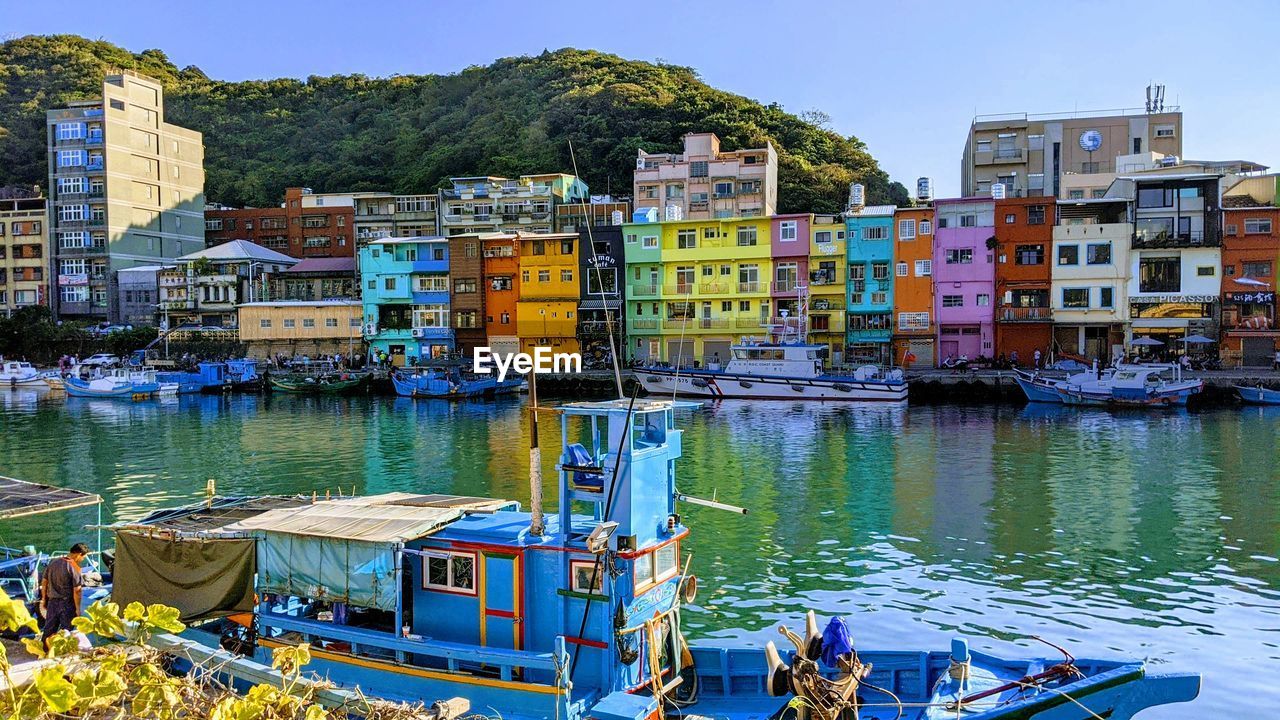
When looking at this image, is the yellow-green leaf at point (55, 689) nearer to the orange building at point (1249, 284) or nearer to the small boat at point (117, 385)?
the small boat at point (117, 385)

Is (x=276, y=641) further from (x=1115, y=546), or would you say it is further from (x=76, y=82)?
(x=76, y=82)

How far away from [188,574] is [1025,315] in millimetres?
53355

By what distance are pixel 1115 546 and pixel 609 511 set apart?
1407 centimetres

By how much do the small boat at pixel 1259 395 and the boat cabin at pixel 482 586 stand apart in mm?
45697

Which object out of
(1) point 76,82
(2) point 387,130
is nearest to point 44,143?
(1) point 76,82

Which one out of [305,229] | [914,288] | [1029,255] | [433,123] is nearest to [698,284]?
[914,288]

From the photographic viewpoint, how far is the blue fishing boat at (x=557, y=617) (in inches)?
384

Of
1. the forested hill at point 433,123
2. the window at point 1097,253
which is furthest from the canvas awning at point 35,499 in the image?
the forested hill at point 433,123

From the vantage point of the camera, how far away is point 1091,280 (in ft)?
184

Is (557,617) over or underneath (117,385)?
underneath

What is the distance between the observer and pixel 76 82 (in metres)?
92.2

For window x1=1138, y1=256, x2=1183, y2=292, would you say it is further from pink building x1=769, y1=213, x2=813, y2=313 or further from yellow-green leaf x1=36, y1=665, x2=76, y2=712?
yellow-green leaf x1=36, y1=665, x2=76, y2=712

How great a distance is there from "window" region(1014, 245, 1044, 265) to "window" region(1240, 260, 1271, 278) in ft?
35.4

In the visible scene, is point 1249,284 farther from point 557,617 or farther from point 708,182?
point 557,617
